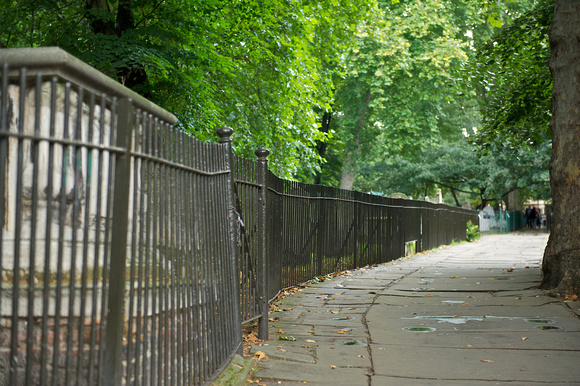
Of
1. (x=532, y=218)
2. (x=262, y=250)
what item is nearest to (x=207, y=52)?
(x=262, y=250)

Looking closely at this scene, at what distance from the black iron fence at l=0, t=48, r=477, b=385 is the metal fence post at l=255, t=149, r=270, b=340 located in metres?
1.29

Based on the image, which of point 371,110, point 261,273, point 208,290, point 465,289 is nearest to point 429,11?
point 371,110

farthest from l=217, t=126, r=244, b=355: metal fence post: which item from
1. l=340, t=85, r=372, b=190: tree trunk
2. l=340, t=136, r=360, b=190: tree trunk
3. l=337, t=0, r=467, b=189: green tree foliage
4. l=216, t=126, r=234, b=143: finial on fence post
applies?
l=340, t=136, r=360, b=190: tree trunk

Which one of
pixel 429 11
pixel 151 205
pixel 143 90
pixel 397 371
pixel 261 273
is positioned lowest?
pixel 397 371

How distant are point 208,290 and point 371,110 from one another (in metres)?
27.9

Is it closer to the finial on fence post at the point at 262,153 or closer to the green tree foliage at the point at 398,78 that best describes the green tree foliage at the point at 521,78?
the finial on fence post at the point at 262,153

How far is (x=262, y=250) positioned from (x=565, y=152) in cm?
487

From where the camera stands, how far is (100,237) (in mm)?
3211

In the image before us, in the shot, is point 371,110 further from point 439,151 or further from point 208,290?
point 208,290

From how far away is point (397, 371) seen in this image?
5.32m

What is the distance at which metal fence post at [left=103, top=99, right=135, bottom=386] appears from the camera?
3.16 meters

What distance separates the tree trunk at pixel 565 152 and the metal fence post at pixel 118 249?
713 centimetres

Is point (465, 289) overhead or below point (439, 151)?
below

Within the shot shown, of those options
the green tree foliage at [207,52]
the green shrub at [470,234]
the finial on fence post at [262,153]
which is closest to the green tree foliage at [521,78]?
the green tree foliage at [207,52]
